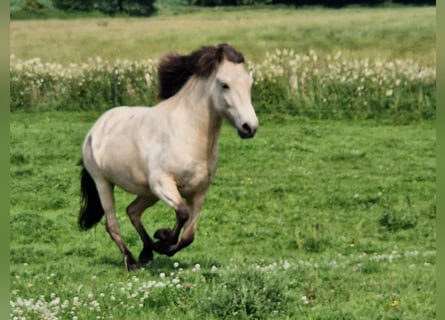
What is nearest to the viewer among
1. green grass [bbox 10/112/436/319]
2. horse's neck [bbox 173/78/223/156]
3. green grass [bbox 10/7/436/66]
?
green grass [bbox 10/112/436/319]

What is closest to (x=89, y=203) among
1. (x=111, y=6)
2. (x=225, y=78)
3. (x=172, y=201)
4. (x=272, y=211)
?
(x=172, y=201)

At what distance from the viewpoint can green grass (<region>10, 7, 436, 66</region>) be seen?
3272cm

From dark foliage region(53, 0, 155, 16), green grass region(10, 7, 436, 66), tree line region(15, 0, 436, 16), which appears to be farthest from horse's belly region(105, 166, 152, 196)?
dark foliage region(53, 0, 155, 16)

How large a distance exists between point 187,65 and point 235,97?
0.96m


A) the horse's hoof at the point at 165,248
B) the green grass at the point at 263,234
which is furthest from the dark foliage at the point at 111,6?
the horse's hoof at the point at 165,248

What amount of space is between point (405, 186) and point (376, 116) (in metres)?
6.94

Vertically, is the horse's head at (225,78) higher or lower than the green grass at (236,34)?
higher

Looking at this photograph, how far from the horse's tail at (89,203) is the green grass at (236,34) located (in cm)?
1970

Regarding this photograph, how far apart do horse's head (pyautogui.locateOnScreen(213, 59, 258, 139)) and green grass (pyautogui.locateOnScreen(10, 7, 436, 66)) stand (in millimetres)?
21383

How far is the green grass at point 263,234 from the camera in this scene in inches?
249

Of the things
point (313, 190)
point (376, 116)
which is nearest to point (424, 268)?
point (313, 190)

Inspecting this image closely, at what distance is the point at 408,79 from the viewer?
818 inches

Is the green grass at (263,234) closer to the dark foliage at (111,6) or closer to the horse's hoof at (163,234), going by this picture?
the horse's hoof at (163,234)

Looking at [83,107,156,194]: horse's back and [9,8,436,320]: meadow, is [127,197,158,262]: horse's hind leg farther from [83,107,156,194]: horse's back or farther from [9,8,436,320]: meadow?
[83,107,156,194]: horse's back
